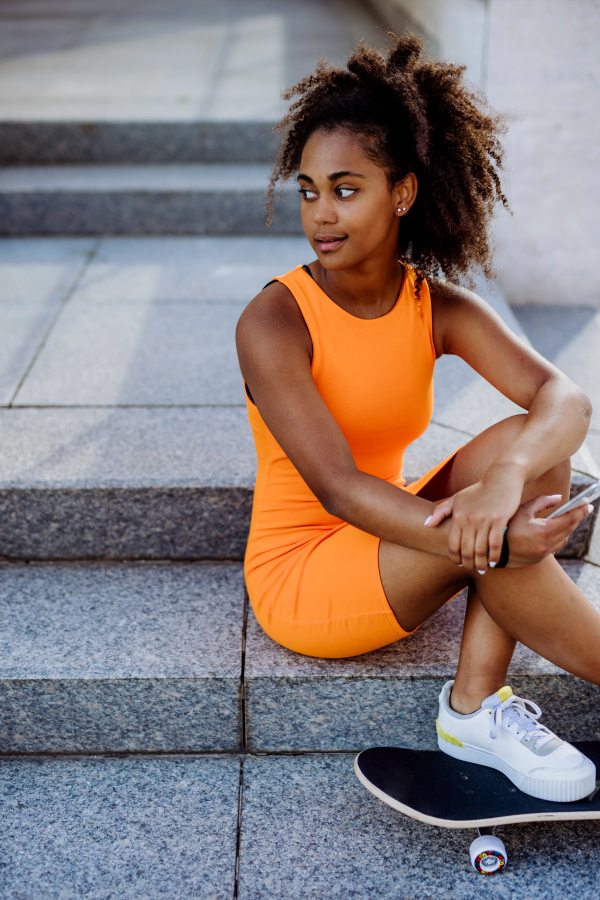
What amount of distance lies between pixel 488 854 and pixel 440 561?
0.68 metres

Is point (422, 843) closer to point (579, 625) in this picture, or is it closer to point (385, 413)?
point (579, 625)

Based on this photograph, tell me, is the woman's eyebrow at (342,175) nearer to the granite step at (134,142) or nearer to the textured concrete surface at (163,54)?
the granite step at (134,142)

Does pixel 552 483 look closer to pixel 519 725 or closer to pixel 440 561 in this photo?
pixel 440 561

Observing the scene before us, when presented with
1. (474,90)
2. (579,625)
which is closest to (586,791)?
(579,625)

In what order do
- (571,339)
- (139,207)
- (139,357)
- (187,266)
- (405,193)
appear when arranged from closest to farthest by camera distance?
(405,193) < (139,357) < (571,339) < (187,266) < (139,207)

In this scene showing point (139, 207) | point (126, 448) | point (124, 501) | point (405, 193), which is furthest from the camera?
point (139, 207)

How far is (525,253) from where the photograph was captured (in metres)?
3.97

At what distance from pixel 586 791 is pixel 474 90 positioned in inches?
66.9

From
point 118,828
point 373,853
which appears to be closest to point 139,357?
point 118,828

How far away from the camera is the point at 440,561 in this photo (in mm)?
1718

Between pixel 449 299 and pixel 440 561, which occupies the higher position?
pixel 449 299

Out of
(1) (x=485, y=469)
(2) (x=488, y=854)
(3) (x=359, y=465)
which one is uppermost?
(1) (x=485, y=469)

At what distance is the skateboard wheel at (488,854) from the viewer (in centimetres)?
176

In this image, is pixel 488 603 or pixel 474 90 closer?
pixel 488 603
